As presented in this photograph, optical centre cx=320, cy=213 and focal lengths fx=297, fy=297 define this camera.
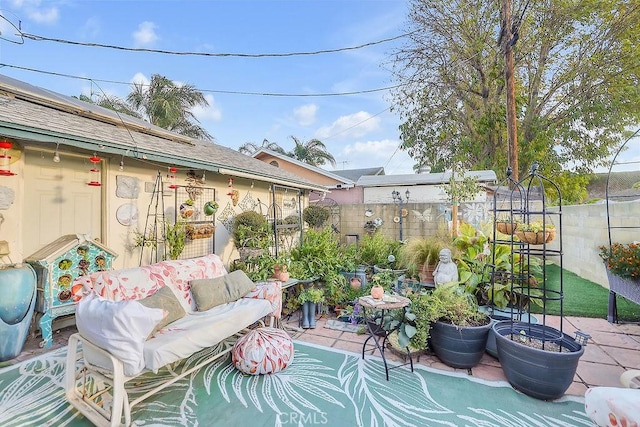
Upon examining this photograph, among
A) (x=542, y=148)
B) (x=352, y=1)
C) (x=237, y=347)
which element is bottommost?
(x=237, y=347)

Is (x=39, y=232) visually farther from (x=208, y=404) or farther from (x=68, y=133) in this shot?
(x=208, y=404)

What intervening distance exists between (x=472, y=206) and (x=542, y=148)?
20.0ft

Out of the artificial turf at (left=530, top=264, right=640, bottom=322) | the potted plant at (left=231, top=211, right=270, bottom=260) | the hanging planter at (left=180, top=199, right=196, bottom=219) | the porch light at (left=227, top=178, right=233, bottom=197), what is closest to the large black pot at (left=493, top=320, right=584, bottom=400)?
the artificial turf at (left=530, top=264, right=640, bottom=322)

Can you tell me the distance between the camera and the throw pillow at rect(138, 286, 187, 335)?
2727mm

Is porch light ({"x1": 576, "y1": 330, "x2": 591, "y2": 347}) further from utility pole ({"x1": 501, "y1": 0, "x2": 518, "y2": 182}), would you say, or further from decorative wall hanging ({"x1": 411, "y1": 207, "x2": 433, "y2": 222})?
decorative wall hanging ({"x1": 411, "y1": 207, "x2": 433, "y2": 222})

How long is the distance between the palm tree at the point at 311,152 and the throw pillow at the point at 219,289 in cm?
1571

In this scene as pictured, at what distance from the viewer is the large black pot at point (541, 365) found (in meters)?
2.36

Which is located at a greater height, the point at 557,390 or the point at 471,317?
the point at 471,317

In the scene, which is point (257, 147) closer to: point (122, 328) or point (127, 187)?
point (127, 187)

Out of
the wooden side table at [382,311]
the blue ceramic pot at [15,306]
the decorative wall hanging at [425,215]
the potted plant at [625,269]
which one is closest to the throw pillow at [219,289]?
the wooden side table at [382,311]

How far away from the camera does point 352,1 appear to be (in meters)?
6.60

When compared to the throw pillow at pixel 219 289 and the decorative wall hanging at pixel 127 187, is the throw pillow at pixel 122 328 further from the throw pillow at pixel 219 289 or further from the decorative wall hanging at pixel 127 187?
the decorative wall hanging at pixel 127 187

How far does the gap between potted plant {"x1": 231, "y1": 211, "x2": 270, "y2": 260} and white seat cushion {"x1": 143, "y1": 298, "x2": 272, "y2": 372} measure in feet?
5.54

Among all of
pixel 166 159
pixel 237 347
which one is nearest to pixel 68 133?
pixel 166 159
